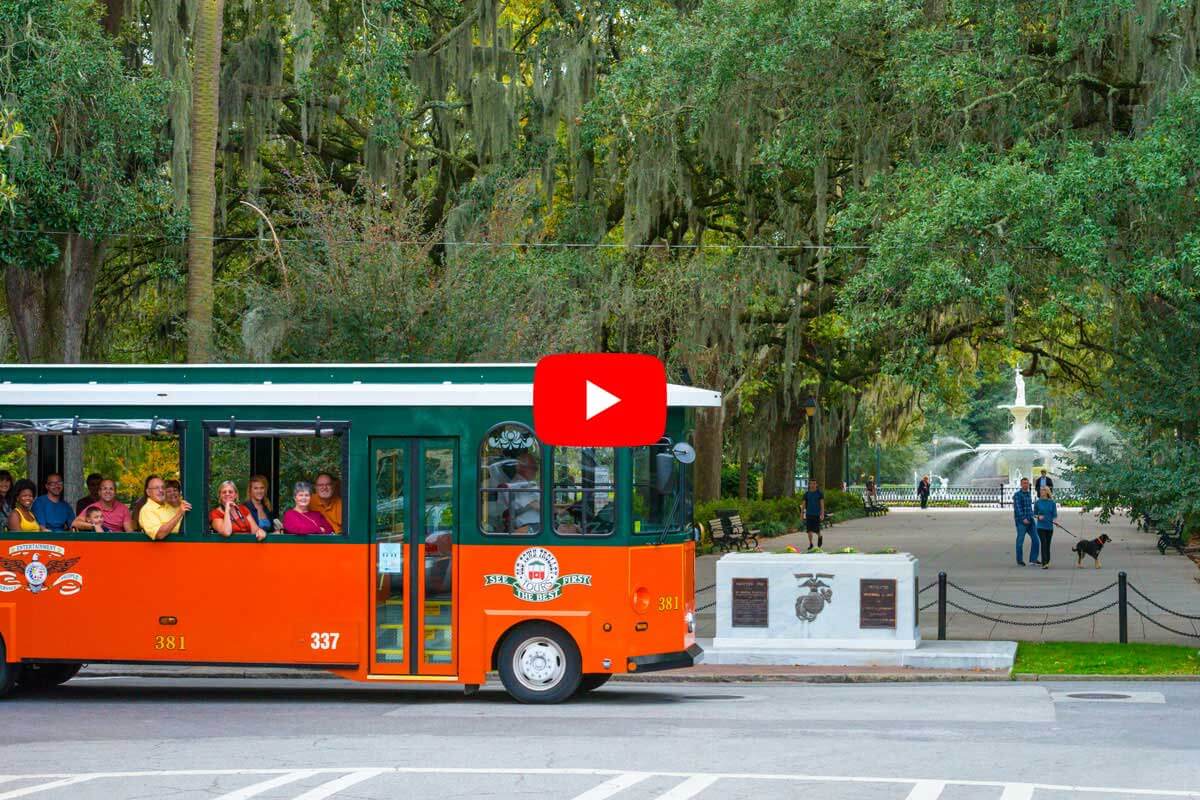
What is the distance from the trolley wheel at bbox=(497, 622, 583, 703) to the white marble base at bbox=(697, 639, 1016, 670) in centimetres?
400

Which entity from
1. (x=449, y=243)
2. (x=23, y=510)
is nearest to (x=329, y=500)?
(x=23, y=510)

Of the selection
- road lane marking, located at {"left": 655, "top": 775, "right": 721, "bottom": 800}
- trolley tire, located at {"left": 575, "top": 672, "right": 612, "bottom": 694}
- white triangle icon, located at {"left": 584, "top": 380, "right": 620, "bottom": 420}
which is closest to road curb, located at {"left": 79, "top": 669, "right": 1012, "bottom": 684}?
trolley tire, located at {"left": 575, "top": 672, "right": 612, "bottom": 694}

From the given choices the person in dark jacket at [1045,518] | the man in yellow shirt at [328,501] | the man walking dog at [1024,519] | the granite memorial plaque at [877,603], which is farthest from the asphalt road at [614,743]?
the man walking dog at [1024,519]

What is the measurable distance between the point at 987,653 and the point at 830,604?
185 centimetres

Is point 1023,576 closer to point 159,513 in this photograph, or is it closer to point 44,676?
point 44,676

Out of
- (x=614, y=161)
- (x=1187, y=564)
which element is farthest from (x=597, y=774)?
(x=1187, y=564)

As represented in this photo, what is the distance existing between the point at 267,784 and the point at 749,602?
973cm

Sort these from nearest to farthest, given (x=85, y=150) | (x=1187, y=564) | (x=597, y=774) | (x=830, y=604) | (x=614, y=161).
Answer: (x=597, y=774) < (x=830, y=604) < (x=85, y=150) < (x=614, y=161) < (x=1187, y=564)

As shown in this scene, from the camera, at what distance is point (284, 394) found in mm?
15688

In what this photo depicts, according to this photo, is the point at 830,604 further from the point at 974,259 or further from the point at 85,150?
the point at 85,150

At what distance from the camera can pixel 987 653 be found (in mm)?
18812

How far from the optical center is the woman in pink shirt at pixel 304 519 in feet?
51.3

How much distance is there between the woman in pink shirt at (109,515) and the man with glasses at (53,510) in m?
0.12

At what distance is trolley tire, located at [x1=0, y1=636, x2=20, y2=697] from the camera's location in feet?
52.4
